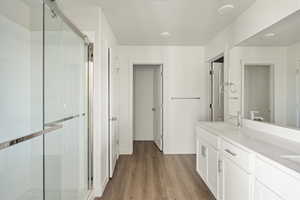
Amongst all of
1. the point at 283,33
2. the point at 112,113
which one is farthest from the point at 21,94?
the point at 283,33

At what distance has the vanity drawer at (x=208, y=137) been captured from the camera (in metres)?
2.49

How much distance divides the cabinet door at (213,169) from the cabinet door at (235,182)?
249mm

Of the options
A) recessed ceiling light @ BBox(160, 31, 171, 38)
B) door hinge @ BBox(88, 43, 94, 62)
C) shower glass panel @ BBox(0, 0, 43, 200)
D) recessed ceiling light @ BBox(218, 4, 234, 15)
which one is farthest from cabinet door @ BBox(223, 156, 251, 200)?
recessed ceiling light @ BBox(160, 31, 171, 38)

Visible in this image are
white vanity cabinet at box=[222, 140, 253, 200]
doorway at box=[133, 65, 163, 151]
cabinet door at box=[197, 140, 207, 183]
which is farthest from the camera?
doorway at box=[133, 65, 163, 151]

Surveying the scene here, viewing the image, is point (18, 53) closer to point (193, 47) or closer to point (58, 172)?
point (58, 172)

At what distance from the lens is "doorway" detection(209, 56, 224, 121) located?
3.87 metres

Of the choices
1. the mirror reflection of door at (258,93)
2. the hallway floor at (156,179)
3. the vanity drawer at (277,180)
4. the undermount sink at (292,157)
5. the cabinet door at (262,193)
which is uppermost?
the mirror reflection of door at (258,93)

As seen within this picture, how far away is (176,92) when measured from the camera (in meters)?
4.76

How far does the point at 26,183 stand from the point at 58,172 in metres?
0.38

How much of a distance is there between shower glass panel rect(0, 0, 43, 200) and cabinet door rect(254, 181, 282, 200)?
1.97 metres

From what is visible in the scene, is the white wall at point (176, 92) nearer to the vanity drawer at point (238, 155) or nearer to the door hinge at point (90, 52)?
the door hinge at point (90, 52)

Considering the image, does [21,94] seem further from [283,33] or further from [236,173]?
[283,33]

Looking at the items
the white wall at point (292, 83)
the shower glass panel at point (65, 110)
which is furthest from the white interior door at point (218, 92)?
the shower glass panel at point (65, 110)

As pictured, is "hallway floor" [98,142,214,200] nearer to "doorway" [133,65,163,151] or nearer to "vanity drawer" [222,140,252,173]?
"vanity drawer" [222,140,252,173]
